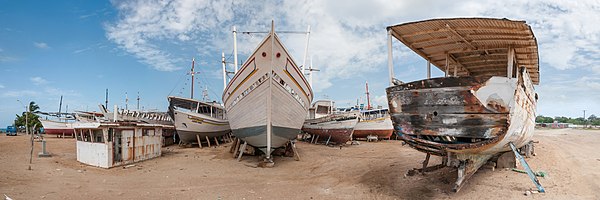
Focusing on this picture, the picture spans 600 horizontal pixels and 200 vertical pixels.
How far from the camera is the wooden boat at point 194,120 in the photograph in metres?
16.4

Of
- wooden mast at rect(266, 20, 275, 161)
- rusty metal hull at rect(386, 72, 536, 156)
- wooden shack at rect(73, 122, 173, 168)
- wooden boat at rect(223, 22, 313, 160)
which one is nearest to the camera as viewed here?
rusty metal hull at rect(386, 72, 536, 156)

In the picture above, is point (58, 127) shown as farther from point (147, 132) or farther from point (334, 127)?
point (334, 127)

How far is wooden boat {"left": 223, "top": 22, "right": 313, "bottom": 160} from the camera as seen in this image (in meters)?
9.31

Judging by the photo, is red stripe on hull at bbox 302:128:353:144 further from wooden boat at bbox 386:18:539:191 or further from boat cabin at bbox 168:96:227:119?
wooden boat at bbox 386:18:539:191

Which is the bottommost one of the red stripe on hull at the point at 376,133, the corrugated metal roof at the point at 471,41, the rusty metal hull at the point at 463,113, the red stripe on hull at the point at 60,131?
the red stripe on hull at the point at 60,131

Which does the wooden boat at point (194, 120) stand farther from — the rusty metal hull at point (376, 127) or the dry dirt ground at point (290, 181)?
the rusty metal hull at point (376, 127)

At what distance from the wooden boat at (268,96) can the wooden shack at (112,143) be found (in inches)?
143

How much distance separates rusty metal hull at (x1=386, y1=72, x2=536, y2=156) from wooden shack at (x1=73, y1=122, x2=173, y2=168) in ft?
30.1

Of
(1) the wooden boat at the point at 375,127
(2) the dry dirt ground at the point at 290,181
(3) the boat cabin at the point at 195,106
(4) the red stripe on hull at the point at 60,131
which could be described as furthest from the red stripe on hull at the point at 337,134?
(4) the red stripe on hull at the point at 60,131

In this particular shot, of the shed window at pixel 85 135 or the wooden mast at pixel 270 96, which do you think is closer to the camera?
the wooden mast at pixel 270 96

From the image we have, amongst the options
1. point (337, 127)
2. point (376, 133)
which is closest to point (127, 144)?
point (337, 127)

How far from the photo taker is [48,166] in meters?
9.52

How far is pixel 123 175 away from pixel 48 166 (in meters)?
3.10

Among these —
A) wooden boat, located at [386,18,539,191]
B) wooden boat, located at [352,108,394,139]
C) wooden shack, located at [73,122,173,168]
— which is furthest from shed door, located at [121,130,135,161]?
wooden boat, located at [352,108,394,139]
